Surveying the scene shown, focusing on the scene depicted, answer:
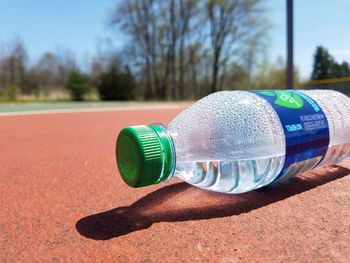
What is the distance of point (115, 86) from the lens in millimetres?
25031

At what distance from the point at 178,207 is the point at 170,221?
6.0 inches

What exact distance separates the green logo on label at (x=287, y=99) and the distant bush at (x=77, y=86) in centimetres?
2424

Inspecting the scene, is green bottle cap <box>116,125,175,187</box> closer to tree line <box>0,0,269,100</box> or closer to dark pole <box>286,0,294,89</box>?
dark pole <box>286,0,294,89</box>

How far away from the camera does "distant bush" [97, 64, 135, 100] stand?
2503 centimetres

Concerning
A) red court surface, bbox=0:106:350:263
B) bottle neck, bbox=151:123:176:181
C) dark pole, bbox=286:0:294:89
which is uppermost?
dark pole, bbox=286:0:294:89

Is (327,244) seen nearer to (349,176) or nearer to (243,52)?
(349,176)

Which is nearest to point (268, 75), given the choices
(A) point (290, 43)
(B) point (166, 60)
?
(B) point (166, 60)

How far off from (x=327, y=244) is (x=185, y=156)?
2.06 ft

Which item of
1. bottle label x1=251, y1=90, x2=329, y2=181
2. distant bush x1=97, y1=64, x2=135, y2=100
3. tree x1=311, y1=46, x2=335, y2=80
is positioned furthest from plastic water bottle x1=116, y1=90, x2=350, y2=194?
distant bush x1=97, y1=64, x2=135, y2=100

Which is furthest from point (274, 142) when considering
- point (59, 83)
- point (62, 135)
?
point (59, 83)

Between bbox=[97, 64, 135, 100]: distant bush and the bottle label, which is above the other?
bbox=[97, 64, 135, 100]: distant bush

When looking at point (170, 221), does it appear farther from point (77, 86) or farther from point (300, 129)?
point (77, 86)

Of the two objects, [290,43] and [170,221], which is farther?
[290,43]

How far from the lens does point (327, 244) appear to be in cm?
111
